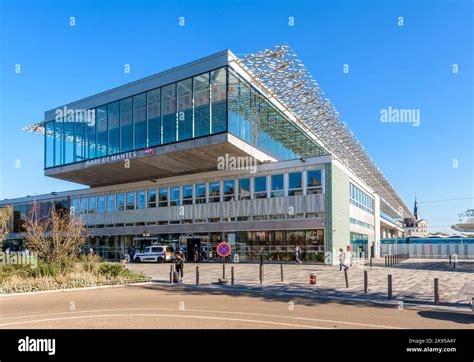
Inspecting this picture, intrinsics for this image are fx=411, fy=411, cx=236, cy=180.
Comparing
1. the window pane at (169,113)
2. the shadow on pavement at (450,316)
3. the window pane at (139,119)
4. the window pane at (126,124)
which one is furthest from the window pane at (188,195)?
the shadow on pavement at (450,316)

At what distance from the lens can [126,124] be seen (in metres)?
40.3

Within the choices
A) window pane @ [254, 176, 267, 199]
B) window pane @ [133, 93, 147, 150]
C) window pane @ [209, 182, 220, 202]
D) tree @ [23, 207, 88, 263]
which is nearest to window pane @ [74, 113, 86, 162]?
window pane @ [133, 93, 147, 150]

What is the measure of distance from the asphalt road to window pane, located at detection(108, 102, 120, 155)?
88.1 ft

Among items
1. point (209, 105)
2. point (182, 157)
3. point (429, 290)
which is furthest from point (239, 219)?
point (429, 290)

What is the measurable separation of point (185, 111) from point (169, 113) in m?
1.94

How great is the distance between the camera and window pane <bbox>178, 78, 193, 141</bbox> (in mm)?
35438

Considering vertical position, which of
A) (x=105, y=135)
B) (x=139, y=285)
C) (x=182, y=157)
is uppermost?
(x=105, y=135)

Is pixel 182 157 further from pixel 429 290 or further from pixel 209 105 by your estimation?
pixel 429 290

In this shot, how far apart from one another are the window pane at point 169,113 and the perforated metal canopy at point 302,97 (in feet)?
24.5

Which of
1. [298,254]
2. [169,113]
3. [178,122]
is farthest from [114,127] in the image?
[298,254]

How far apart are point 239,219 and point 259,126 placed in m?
9.13

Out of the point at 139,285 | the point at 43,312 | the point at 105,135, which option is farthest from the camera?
the point at 105,135

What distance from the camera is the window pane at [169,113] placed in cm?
3659
